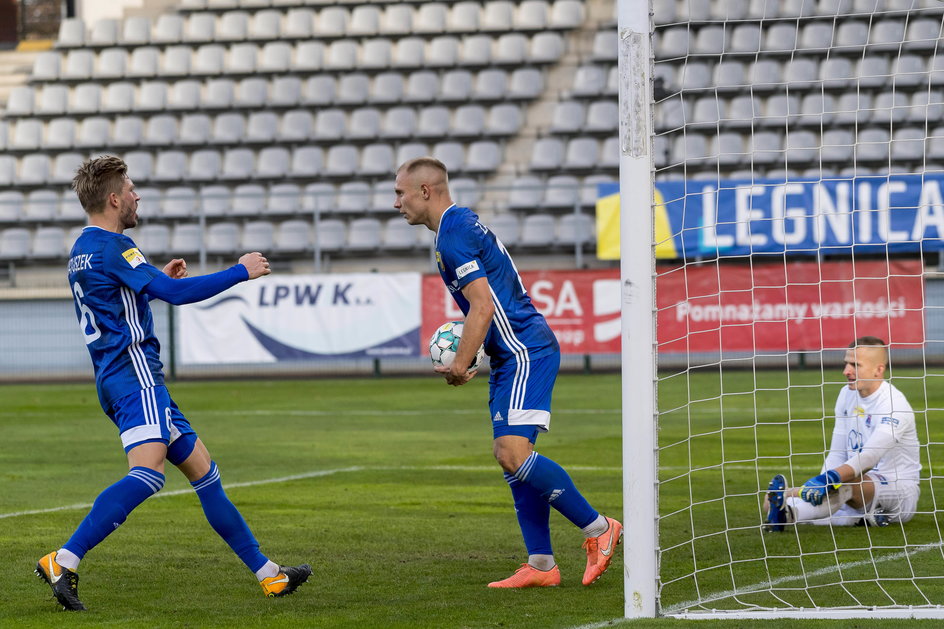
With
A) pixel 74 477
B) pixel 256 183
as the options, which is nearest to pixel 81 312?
pixel 74 477

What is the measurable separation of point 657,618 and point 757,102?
2202 cm

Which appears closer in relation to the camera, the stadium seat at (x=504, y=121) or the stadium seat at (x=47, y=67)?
the stadium seat at (x=504, y=121)

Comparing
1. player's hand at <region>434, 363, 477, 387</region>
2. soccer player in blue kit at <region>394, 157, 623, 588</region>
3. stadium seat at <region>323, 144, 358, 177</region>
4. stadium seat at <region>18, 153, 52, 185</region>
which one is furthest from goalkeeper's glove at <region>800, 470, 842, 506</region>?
stadium seat at <region>18, 153, 52, 185</region>

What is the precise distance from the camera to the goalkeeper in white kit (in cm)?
727

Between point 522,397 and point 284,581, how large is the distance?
50.7 inches

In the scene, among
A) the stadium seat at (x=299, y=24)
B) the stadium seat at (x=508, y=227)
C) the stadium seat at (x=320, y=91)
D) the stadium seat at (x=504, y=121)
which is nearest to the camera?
the stadium seat at (x=508, y=227)

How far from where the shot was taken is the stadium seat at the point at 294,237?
80.4 feet

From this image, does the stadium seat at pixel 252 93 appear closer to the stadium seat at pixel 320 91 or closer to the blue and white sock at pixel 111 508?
the stadium seat at pixel 320 91

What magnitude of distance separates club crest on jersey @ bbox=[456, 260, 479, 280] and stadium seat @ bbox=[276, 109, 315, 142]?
21445mm

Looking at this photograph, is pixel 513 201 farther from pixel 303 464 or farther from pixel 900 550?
pixel 900 550

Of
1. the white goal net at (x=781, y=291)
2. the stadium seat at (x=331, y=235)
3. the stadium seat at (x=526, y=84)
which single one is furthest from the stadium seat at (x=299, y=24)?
the white goal net at (x=781, y=291)

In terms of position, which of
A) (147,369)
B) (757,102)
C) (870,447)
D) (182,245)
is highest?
(757,102)

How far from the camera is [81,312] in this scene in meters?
5.50

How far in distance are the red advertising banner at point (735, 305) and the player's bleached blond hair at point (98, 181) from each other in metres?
14.7
